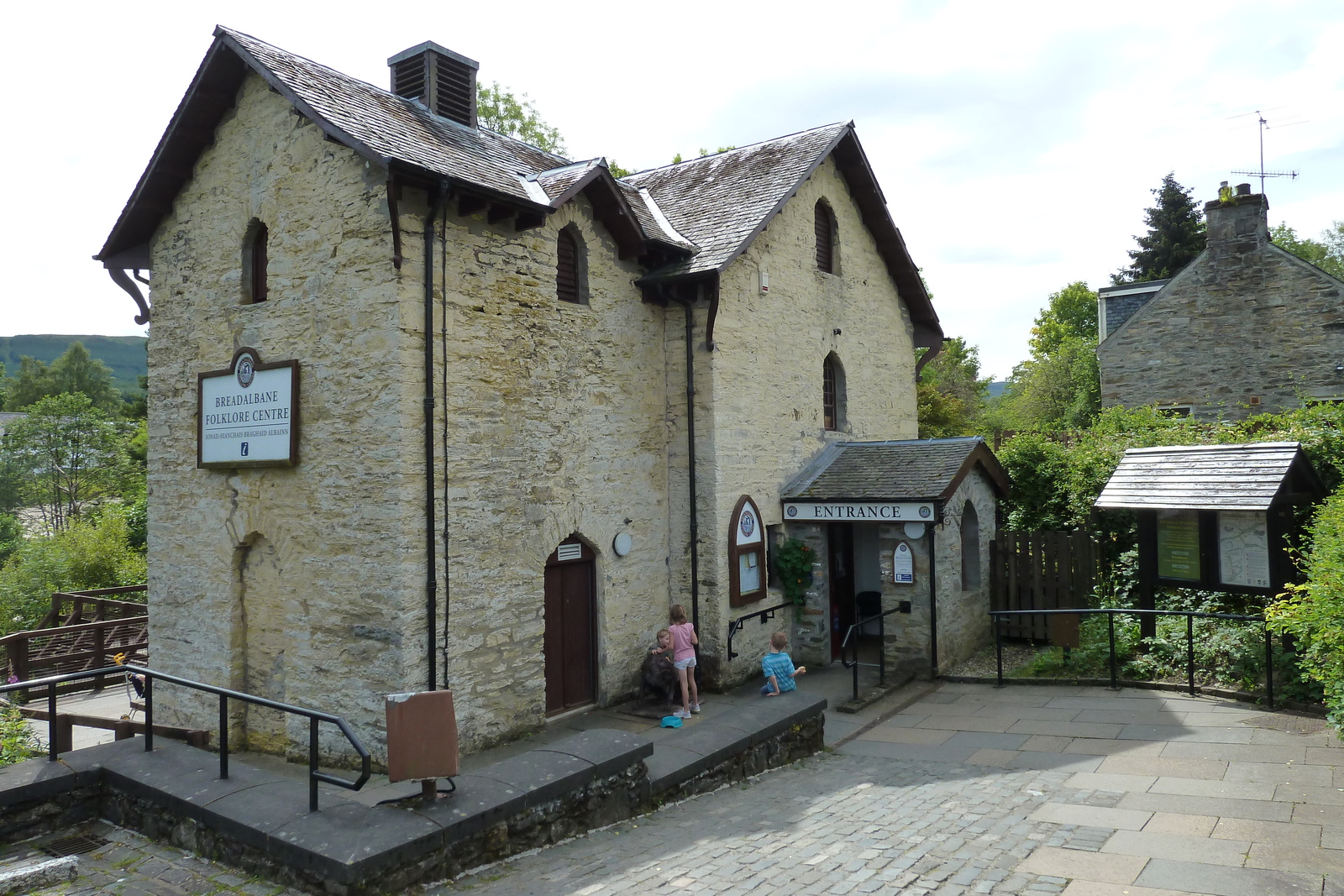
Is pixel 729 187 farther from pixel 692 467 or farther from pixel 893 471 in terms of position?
pixel 893 471

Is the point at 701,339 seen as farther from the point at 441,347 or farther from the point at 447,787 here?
the point at 447,787

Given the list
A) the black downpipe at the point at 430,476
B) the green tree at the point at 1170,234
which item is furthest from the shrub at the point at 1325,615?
the green tree at the point at 1170,234

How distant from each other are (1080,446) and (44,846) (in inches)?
611

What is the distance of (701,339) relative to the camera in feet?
40.0

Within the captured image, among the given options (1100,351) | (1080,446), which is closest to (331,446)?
(1080,446)

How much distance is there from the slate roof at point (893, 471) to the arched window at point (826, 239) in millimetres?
3087

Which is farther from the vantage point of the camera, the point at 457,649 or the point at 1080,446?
the point at 1080,446

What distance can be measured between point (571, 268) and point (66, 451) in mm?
38234

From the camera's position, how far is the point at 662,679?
11.0 m

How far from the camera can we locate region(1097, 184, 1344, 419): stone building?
2047 cm

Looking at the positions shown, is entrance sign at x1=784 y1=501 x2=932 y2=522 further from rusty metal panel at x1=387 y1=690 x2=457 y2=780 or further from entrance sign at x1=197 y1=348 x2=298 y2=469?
rusty metal panel at x1=387 y1=690 x2=457 y2=780

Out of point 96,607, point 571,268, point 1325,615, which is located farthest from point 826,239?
point 96,607

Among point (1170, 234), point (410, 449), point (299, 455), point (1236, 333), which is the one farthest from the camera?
point (1170, 234)

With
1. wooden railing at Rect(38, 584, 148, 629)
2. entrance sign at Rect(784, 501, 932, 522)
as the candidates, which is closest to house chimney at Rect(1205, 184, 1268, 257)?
entrance sign at Rect(784, 501, 932, 522)
